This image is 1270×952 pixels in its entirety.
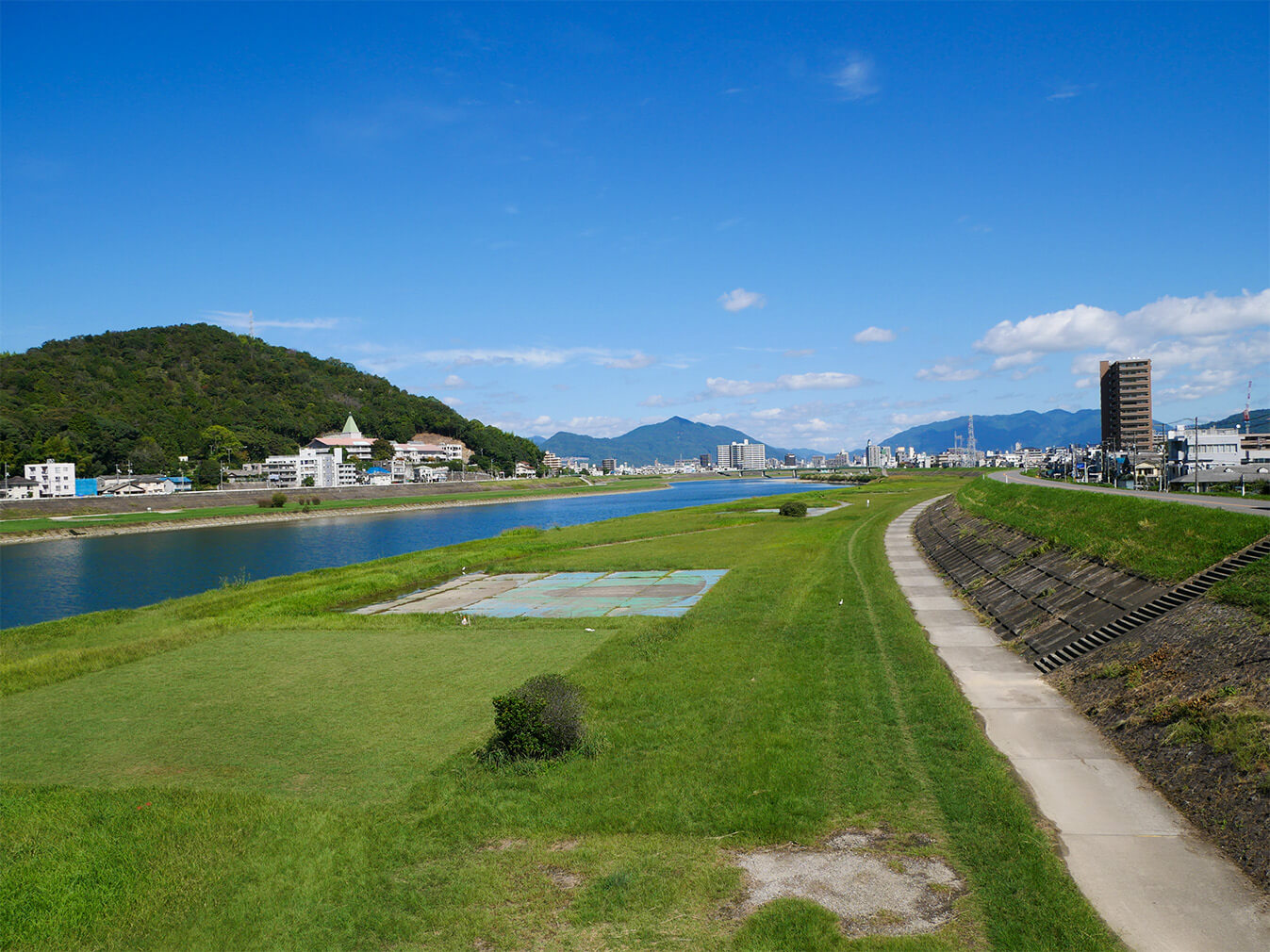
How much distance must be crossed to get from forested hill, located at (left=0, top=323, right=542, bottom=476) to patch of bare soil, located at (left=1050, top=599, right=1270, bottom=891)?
13834cm

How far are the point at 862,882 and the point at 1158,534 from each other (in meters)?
16.7

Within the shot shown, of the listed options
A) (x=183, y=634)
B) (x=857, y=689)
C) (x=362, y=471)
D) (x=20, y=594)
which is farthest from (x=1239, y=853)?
(x=362, y=471)

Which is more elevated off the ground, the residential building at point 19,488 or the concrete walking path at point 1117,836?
the residential building at point 19,488

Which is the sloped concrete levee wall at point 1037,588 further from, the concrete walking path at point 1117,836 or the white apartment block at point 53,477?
the white apartment block at point 53,477

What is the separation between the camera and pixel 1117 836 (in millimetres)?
9148

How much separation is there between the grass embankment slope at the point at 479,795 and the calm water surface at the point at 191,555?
22284 millimetres

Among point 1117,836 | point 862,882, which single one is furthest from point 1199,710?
point 862,882

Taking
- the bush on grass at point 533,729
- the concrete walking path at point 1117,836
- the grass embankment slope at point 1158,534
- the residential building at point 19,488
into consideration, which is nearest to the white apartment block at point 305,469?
the residential building at point 19,488

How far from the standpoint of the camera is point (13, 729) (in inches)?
600

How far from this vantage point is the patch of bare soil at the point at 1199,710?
29.9 ft

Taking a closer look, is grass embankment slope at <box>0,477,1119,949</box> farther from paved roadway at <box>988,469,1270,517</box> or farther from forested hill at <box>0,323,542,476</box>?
forested hill at <box>0,323,542,476</box>

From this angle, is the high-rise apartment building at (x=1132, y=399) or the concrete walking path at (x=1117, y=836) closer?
the concrete walking path at (x=1117, y=836)

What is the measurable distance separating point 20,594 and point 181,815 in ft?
137

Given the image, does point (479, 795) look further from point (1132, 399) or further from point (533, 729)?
point (1132, 399)
